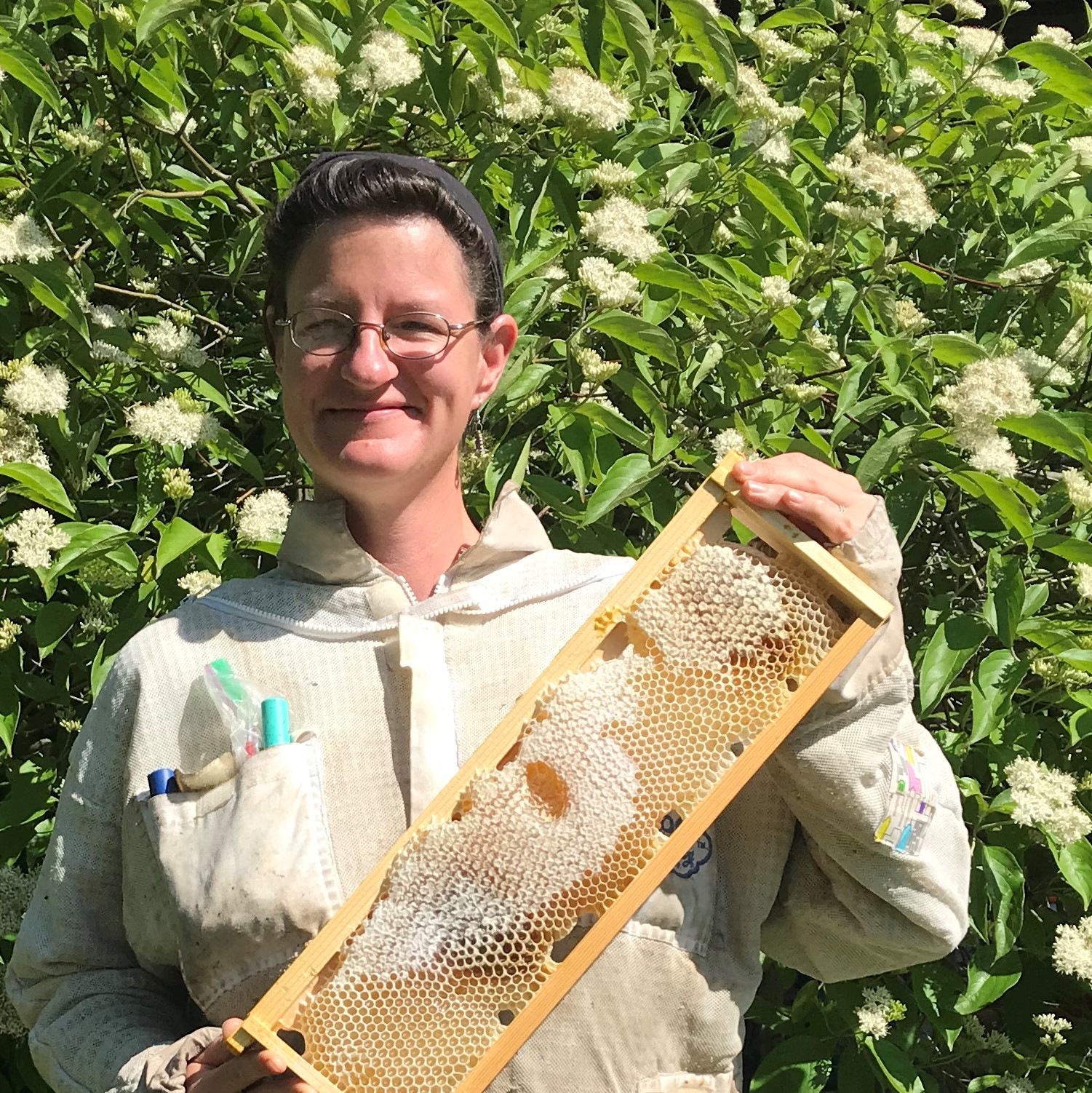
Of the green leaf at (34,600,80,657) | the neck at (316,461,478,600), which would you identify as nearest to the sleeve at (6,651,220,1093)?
the neck at (316,461,478,600)

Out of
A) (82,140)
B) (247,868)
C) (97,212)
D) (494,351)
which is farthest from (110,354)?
(247,868)

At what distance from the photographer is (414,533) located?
6.51 feet

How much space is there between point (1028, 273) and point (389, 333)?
1636 millimetres

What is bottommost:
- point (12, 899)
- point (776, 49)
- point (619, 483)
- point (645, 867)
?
point (12, 899)

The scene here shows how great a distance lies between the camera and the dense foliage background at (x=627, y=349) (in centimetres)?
249

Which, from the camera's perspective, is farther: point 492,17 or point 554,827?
point 492,17

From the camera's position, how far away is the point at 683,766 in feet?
5.19

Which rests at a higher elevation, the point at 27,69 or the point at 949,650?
the point at 27,69

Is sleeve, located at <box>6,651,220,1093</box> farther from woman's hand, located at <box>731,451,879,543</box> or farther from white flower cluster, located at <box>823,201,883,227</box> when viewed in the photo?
white flower cluster, located at <box>823,201,883,227</box>

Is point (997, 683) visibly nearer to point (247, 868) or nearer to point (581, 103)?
point (581, 103)

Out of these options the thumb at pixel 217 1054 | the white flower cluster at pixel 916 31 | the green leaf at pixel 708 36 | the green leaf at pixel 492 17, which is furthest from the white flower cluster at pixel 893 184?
the thumb at pixel 217 1054

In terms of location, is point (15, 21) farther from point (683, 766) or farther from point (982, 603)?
point (982, 603)

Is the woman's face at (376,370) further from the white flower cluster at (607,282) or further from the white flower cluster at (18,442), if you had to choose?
the white flower cluster at (18,442)

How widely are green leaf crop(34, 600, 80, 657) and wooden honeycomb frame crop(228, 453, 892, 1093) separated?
1.22m
